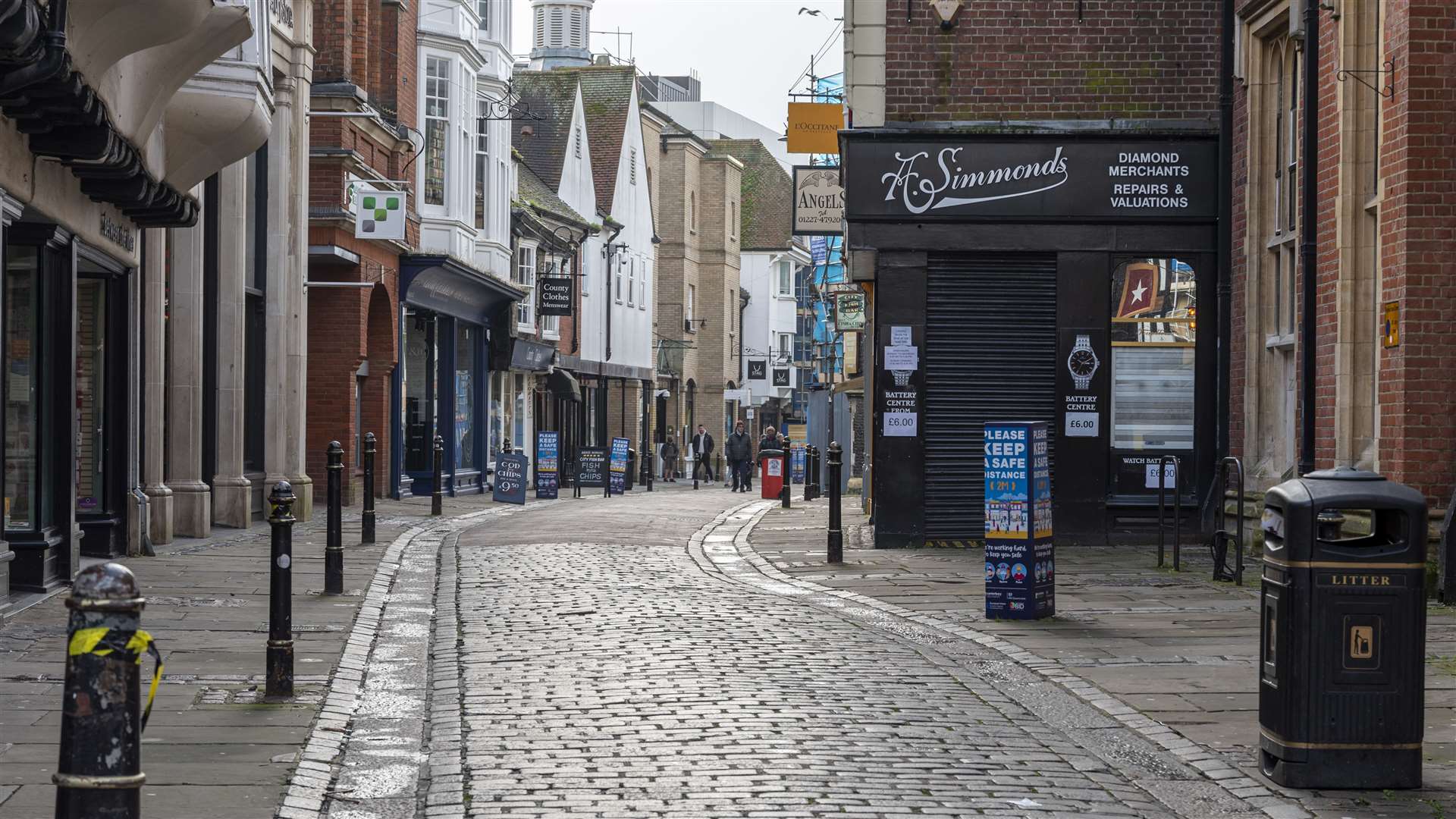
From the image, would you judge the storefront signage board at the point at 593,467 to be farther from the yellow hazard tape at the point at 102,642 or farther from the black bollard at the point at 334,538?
the yellow hazard tape at the point at 102,642

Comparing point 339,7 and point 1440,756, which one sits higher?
point 339,7

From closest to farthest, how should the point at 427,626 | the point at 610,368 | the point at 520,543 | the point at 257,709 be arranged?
the point at 257,709
the point at 427,626
the point at 520,543
the point at 610,368

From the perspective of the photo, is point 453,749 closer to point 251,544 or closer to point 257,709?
point 257,709

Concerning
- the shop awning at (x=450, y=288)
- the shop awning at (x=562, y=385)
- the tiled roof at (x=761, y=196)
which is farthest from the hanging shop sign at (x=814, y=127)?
the tiled roof at (x=761, y=196)

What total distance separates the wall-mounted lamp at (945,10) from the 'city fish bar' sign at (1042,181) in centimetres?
131

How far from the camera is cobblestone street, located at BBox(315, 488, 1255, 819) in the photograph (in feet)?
20.7

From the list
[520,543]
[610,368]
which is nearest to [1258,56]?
[520,543]

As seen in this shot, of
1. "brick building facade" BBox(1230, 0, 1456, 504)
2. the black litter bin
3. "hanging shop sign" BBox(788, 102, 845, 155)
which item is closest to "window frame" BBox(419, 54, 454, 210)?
"hanging shop sign" BBox(788, 102, 845, 155)

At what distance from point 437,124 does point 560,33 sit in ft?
117

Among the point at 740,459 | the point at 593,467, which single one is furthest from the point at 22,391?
the point at 740,459

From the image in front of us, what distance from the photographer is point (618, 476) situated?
36812 mm

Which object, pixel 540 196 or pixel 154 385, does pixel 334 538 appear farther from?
pixel 540 196

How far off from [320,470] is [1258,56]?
53.0ft

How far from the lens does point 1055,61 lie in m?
18.4
